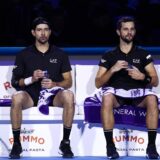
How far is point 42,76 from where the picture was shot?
5957 millimetres

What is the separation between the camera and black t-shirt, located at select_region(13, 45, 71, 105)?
20.0 feet

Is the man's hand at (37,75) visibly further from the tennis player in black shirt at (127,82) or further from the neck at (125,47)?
the neck at (125,47)

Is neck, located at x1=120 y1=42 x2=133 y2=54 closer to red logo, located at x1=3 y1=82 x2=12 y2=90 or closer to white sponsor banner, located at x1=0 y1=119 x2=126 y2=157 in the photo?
white sponsor banner, located at x1=0 y1=119 x2=126 y2=157

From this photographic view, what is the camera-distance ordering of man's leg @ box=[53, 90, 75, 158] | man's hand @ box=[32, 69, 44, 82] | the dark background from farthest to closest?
the dark background < man's hand @ box=[32, 69, 44, 82] < man's leg @ box=[53, 90, 75, 158]

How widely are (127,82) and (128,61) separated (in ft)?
0.68

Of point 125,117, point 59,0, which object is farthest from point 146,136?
point 59,0

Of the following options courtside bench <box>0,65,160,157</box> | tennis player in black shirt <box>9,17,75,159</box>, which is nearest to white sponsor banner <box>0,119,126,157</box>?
courtside bench <box>0,65,160,157</box>

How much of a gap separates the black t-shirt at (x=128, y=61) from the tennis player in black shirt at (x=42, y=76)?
401 mm

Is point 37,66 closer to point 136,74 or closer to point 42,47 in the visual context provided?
point 42,47

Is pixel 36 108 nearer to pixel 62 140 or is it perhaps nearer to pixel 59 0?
pixel 62 140

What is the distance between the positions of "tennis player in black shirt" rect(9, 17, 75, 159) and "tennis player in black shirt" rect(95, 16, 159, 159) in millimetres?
346

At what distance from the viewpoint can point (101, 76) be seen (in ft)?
19.6

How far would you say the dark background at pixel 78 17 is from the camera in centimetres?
711

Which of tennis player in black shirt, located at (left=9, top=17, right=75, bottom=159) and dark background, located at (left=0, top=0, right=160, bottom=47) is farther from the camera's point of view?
dark background, located at (left=0, top=0, right=160, bottom=47)
